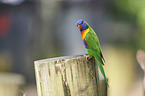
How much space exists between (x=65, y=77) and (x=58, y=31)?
8277 millimetres

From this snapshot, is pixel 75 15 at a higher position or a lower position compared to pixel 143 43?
higher

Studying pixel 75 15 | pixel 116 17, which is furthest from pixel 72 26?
pixel 116 17

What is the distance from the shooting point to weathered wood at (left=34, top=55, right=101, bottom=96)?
3.36 ft

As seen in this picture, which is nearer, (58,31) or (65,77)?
(65,77)

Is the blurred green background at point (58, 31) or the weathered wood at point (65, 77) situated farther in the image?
the blurred green background at point (58, 31)

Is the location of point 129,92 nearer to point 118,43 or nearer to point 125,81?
point 125,81

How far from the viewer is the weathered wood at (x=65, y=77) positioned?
103 cm

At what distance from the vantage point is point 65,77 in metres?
1.02

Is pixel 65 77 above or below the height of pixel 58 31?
below

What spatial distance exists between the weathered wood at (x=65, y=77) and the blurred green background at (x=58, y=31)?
258 inches

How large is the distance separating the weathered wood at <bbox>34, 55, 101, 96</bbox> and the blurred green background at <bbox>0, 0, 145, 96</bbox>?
6553 millimetres

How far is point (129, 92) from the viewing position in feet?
22.2

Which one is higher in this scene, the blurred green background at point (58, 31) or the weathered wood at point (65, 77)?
the blurred green background at point (58, 31)

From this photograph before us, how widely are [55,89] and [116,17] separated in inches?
292
